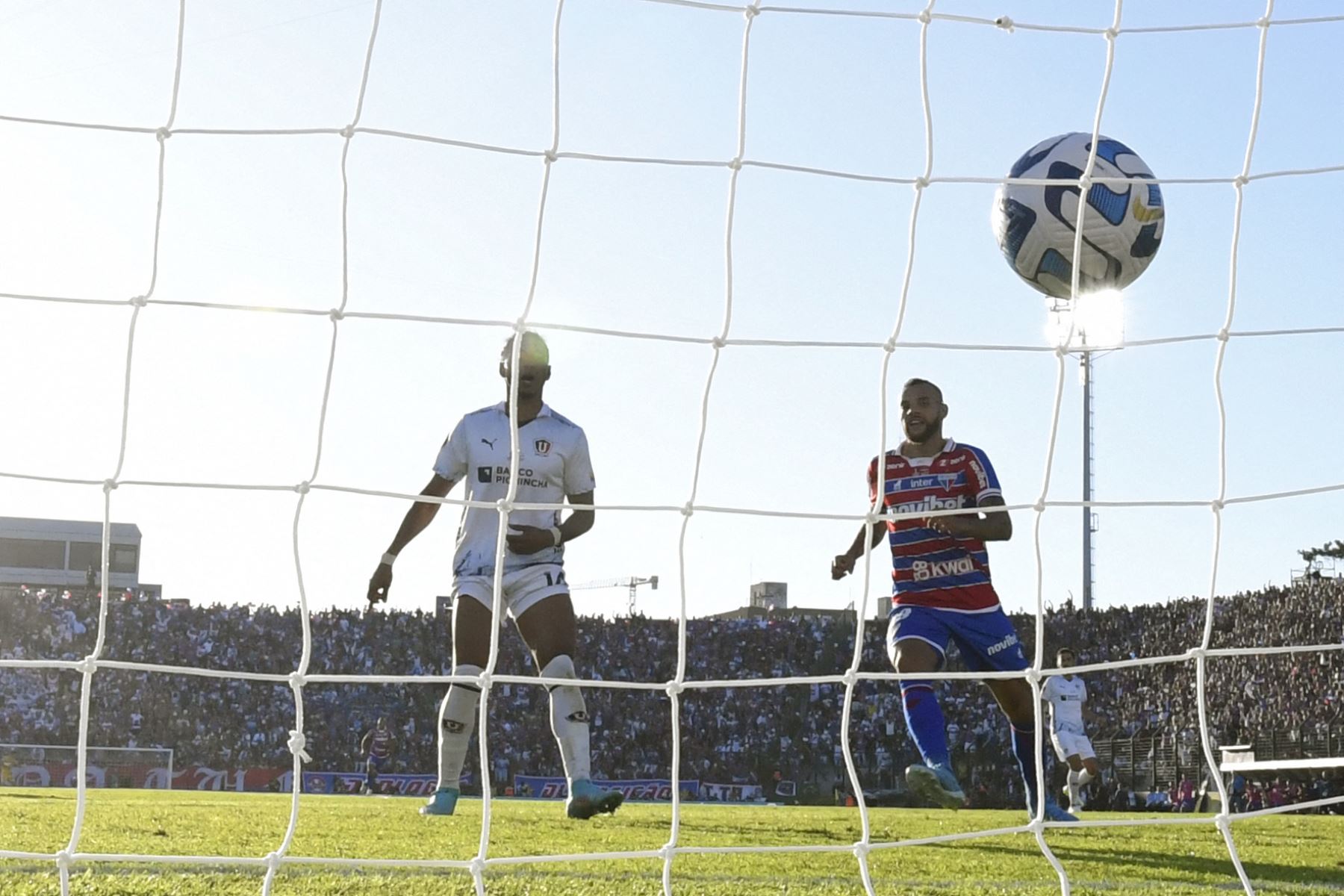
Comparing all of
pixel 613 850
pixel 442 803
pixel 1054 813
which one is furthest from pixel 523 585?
pixel 1054 813

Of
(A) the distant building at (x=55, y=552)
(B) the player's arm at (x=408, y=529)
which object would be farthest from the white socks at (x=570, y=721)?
(A) the distant building at (x=55, y=552)


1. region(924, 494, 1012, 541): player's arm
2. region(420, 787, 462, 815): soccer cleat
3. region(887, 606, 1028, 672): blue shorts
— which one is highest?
region(924, 494, 1012, 541): player's arm

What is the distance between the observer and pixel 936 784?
18.0 ft

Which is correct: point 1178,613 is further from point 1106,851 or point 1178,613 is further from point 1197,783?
point 1106,851

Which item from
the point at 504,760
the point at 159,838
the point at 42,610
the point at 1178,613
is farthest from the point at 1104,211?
the point at 42,610

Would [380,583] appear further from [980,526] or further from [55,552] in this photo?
[55,552]

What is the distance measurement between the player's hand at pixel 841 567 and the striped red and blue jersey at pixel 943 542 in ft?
0.84

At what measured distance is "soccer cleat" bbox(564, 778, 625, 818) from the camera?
555 cm

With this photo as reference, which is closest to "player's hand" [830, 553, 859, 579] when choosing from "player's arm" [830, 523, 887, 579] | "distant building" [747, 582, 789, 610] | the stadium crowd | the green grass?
"player's arm" [830, 523, 887, 579]

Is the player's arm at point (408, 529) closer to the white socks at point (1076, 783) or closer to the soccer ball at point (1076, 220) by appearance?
the soccer ball at point (1076, 220)

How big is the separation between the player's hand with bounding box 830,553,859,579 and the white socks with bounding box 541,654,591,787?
1040 millimetres

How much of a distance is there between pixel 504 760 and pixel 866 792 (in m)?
5.67

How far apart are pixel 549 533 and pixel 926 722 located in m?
1.56

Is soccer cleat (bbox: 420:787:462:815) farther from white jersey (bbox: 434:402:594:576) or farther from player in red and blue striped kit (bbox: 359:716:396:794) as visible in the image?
player in red and blue striped kit (bbox: 359:716:396:794)
